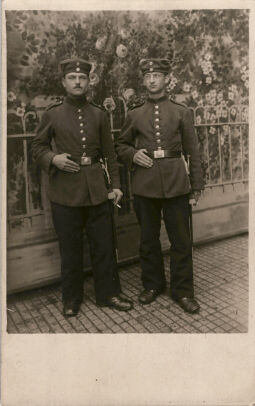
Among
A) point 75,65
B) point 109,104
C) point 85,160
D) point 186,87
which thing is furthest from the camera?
point 186,87

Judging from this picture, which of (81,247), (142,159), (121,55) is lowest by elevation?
(81,247)

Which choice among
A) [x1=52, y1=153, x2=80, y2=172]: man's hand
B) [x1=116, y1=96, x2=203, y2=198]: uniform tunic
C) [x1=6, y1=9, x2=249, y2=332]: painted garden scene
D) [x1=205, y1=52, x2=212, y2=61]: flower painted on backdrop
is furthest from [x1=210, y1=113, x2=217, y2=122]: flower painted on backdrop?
[x1=52, y1=153, x2=80, y2=172]: man's hand

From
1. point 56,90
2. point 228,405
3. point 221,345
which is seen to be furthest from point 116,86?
point 228,405

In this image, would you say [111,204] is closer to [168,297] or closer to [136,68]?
[168,297]

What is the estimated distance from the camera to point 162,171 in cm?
204

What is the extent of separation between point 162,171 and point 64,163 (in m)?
0.47

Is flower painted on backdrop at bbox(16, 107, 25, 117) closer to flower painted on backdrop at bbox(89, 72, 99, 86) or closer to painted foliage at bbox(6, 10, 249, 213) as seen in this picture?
painted foliage at bbox(6, 10, 249, 213)

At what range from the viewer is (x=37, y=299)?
7.36ft

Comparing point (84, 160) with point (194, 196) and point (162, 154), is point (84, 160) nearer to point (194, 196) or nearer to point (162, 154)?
point (162, 154)

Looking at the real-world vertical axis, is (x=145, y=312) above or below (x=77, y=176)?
below

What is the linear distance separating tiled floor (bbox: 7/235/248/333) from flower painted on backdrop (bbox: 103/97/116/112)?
0.95m

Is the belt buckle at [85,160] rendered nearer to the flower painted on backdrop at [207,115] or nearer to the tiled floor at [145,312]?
the tiled floor at [145,312]

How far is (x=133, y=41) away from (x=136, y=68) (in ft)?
0.54

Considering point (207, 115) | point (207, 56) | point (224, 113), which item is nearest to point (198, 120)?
point (207, 115)
